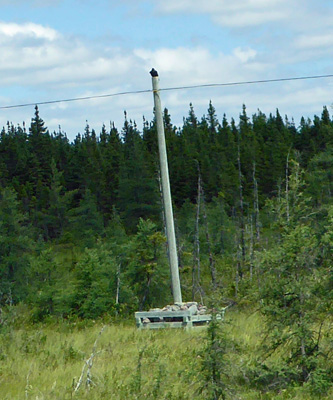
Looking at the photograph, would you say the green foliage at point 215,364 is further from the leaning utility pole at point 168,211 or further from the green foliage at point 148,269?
the green foliage at point 148,269

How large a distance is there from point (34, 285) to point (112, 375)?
14.6 meters

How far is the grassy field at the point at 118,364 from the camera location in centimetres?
669

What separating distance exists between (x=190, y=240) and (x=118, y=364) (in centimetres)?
1995

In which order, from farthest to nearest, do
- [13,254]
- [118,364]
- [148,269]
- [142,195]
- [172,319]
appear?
[142,195]
[13,254]
[148,269]
[172,319]
[118,364]

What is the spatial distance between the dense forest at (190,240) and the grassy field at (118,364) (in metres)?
0.65

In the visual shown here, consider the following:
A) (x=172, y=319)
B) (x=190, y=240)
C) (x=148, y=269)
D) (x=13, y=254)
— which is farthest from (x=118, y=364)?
(x=190, y=240)

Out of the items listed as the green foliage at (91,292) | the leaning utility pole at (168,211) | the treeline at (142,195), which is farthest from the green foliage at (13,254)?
the leaning utility pole at (168,211)

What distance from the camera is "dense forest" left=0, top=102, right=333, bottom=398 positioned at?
7043 millimetres

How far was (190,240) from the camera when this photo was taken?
28.2 metres

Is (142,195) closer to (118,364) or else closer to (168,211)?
(168,211)

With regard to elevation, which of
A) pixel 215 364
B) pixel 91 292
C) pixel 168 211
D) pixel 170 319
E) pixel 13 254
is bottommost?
pixel 170 319

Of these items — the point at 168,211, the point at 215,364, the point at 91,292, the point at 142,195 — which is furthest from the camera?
the point at 142,195

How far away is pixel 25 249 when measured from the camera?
22266mm

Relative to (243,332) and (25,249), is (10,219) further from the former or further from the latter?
(243,332)
